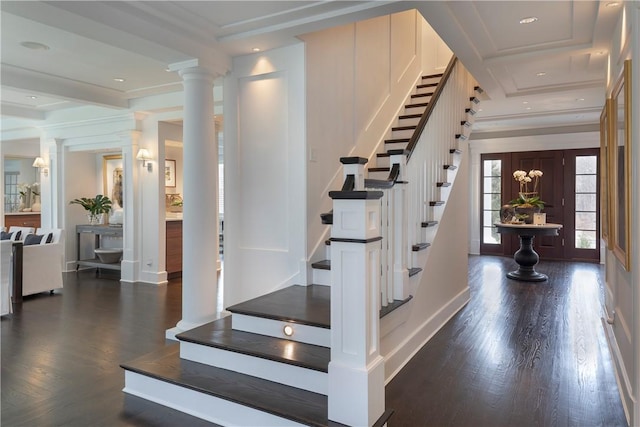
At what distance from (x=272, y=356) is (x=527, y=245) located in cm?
560

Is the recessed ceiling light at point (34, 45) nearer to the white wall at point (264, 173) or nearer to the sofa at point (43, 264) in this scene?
the white wall at point (264, 173)

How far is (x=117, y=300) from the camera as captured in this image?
539 cm

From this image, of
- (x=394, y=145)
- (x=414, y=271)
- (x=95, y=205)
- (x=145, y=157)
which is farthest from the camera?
(x=95, y=205)

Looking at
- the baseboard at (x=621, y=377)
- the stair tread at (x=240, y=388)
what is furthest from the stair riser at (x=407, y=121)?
the stair tread at (x=240, y=388)

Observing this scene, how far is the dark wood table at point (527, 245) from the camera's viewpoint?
648cm

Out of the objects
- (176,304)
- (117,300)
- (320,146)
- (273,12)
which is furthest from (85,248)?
(273,12)

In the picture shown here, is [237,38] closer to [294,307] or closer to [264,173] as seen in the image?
[264,173]

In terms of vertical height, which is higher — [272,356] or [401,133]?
[401,133]

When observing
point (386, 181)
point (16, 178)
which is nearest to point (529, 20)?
point (386, 181)

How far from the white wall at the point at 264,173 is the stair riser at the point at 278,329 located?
0.81 meters

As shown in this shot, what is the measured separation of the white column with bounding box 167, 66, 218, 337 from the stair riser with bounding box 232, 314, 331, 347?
84cm

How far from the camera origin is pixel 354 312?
218 cm

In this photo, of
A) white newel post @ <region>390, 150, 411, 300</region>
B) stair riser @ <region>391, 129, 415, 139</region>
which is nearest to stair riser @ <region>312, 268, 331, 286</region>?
white newel post @ <region>390, 150, 411, 300</region>

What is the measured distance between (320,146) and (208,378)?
7.26ft
